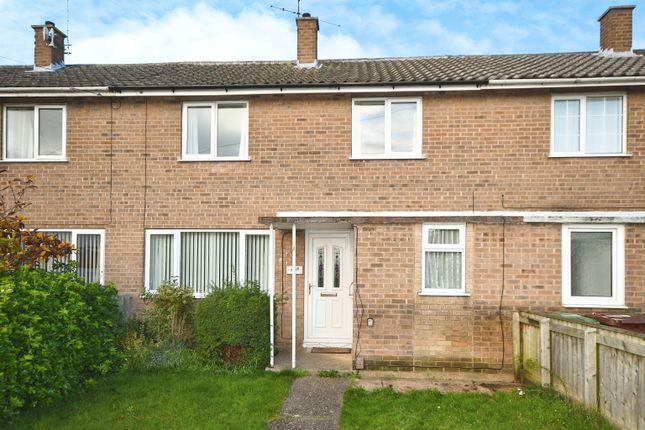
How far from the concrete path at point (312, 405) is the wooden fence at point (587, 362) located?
303 cm

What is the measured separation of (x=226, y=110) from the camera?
10.6m

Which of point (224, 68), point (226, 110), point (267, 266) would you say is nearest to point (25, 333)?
point (267, 266)

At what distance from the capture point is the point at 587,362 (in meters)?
6.19

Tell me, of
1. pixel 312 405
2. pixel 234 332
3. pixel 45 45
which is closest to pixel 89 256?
pixel 234 332

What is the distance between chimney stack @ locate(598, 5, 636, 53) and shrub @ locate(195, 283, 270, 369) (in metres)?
10.4

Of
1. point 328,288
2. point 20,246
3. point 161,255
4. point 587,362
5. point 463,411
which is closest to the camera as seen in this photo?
point 587,362

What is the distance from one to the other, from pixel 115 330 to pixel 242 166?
3990mm

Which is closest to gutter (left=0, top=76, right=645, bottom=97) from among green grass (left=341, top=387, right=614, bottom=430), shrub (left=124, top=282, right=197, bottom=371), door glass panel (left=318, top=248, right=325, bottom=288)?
door glass panel (left=318, top=248, right=325, bottom=288)

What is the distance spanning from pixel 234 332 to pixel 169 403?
5.96 feet

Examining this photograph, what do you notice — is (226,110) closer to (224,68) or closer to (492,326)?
(224,68)

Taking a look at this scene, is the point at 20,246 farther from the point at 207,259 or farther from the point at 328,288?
the point at 328,288

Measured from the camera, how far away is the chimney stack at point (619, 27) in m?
11.8

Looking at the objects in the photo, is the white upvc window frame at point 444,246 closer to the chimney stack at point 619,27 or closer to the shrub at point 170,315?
the shrub at point 170,315

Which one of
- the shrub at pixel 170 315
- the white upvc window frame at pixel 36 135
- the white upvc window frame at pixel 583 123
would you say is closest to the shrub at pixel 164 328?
the shrub at pixel 170 315
